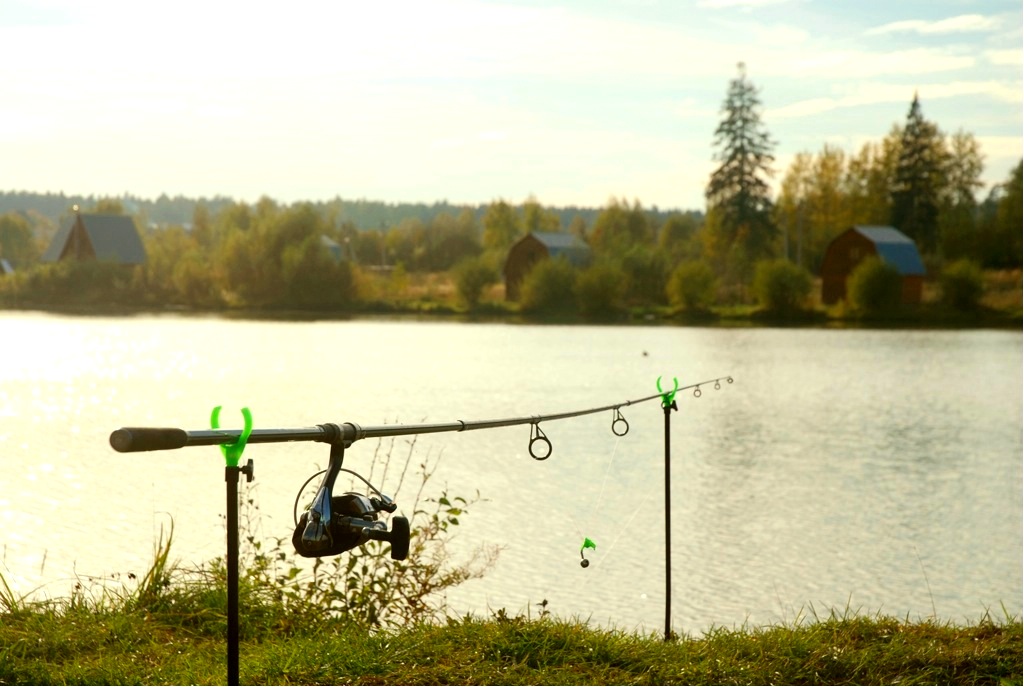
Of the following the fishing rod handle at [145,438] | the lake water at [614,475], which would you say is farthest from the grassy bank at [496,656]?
the fishing rod handle at [145,438]

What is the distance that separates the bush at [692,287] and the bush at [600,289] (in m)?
3.51

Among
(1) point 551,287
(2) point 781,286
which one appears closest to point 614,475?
(2) point 781,286

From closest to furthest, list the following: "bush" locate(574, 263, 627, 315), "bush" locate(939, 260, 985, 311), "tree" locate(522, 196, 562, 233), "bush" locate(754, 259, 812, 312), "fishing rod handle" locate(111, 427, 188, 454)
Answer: "fishing rod handle" locate(111, 427, 188, 454) → "bush" locate(939, 260, 985, 311) → "bush" locate(754, 259, 812, 312) → "bush" locate(574, 263, 627, 315) → "tree" locate(522, 196, 562, 233)

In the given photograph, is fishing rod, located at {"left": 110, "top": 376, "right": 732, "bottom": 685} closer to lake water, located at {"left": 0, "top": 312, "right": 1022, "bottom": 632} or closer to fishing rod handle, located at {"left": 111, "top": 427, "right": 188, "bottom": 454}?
fishing rod handle, located at {"left": 111, "top": 427, "right": 188, "bottom": 454}

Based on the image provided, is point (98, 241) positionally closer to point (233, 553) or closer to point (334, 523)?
point (334, 523)

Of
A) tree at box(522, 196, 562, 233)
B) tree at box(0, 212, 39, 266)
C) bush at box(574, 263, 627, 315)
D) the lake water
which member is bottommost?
the lake water

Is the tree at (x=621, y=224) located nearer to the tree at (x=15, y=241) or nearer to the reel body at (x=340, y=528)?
the tree at (x=15, y=241)

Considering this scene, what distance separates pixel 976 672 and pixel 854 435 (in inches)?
717

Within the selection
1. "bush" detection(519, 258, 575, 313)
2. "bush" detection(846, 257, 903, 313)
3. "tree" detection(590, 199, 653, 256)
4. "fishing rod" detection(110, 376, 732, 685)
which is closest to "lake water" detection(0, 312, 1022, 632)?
"fishing rod" detection(110, 376, 732, 685)

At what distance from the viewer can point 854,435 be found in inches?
938

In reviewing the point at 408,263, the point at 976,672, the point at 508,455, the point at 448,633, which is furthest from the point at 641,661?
the point at 408,263

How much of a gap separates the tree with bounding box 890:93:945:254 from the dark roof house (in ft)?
179

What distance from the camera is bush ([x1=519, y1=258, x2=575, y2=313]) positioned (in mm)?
74500

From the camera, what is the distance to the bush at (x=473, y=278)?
76500mm
